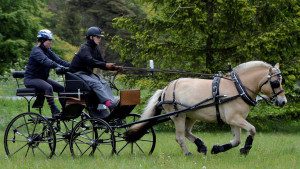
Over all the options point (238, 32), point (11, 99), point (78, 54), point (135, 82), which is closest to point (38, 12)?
point (11, 99)

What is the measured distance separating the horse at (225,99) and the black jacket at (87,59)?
1.40 metres

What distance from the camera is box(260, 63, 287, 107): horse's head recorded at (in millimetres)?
11047

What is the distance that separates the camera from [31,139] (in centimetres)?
1166

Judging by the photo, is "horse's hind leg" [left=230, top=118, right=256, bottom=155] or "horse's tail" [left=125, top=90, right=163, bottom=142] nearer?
"horse's hind leg" [left=230, top=118, right=256, bottom=155]

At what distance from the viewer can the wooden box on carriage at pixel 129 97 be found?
36.8 feet

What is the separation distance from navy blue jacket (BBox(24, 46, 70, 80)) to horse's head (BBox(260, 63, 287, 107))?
3.93m

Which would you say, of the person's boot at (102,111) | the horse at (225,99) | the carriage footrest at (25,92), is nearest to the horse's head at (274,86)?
the horse at (225,99)

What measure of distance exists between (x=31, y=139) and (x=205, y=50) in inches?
358

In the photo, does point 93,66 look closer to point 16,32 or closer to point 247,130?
point 247,130

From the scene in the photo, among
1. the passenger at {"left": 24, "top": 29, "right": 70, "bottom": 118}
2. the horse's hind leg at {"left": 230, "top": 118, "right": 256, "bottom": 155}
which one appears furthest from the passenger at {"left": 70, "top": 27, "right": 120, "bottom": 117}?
the horse's hind leg at {"left": 230, "top": 118, "right": 256, "bottom": 155}

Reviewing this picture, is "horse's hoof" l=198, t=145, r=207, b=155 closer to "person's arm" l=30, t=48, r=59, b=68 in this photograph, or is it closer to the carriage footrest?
"person's arm" l=30, t=48, r=59, b=68

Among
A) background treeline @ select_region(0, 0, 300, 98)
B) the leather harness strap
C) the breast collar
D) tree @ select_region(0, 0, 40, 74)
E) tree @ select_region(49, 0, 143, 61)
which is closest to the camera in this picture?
the breast collar

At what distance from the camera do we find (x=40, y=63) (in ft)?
38.6

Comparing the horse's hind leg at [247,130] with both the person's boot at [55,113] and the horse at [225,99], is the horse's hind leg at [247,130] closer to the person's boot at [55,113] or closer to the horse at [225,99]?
the horse at [225,99]
